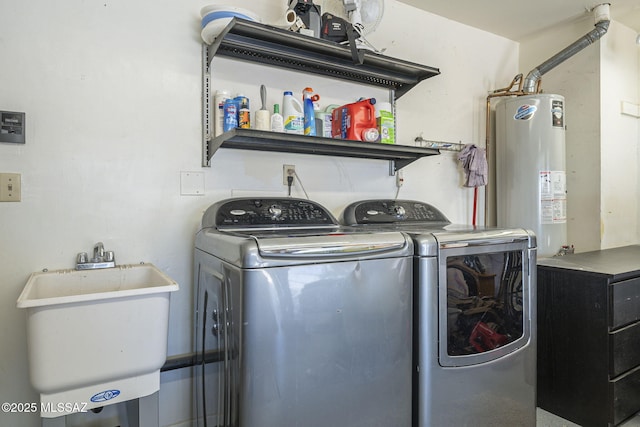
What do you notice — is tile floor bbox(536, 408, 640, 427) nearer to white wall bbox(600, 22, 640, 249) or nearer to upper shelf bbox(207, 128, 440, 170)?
white wall bbox(600, 22, 640, 249)

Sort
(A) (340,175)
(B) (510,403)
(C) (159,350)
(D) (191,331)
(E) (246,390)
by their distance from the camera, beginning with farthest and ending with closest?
(A) (340,175) → (D) (191,331) → (B) (510,403) → (C) (159,350) → (E) (246,390)

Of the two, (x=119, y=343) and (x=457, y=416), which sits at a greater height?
(x=119, y=343)

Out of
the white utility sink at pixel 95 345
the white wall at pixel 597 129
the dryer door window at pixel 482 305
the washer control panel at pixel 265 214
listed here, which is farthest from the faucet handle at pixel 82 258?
the white wall at pixel 597 129

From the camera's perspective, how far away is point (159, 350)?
1.28 metres

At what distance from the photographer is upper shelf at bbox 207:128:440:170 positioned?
5.41ft

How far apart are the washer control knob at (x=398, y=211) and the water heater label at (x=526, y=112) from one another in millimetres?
1179

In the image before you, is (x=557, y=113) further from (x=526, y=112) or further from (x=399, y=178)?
(x=399, y=178)

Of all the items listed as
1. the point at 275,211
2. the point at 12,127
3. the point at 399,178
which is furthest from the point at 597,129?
the point at 12,127

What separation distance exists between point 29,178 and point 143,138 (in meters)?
0.46

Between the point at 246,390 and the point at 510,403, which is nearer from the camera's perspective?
the point at 246,390

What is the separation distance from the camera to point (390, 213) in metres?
2.21

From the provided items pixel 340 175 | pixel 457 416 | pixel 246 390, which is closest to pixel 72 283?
pixel 246 390

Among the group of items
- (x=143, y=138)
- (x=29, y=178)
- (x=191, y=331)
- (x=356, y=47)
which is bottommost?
(x=191, y=331)

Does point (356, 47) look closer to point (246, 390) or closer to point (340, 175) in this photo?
point (340, 175)
